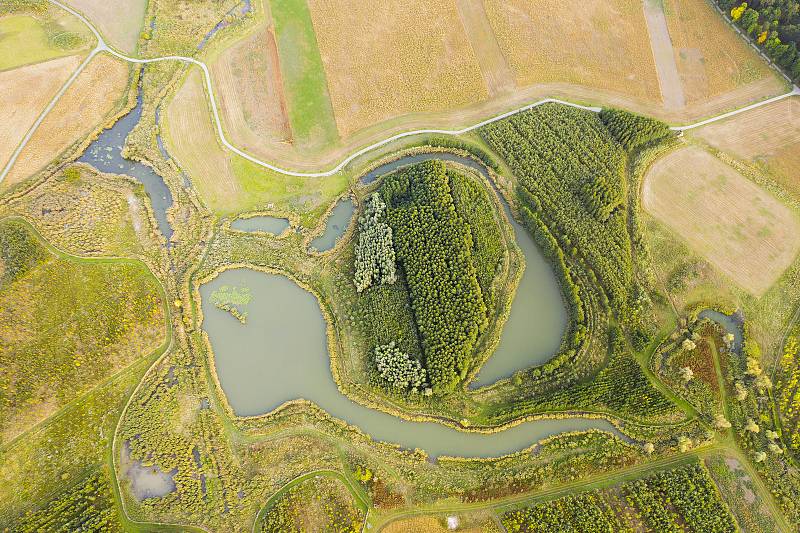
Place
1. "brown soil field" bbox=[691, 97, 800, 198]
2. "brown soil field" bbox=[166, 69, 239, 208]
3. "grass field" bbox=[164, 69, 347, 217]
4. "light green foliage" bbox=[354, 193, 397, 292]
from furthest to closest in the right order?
"brown soil field" bbox=[691, 97, 800, 198]
"brown soil field" bbox=[166, 69, 239, 208]
"grass field" bbox=[164, 69, 347, 217]
"light green foliage" bbox=[354, 193, 397, 292]

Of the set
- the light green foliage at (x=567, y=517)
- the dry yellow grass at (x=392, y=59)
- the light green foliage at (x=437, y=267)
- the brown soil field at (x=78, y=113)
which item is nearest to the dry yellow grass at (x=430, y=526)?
the light green foliage at (x=567, y=517)

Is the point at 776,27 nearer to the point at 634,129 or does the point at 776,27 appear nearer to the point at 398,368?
the point at 634,129

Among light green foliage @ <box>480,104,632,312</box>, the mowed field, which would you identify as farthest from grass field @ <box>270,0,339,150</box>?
the mowed field

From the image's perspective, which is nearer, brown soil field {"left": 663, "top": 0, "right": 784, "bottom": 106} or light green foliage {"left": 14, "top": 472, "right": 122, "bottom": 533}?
light green foliage {"left": 14, "top": 472, "right": 122, "bottom": 533}

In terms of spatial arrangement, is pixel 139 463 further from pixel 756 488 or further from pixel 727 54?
pixel 727 54

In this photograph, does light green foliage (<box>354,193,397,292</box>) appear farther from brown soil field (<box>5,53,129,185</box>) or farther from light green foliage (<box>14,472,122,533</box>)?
brown soil field (<box>5,53,129,185</box>)

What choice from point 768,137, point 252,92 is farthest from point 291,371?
point 768,137
